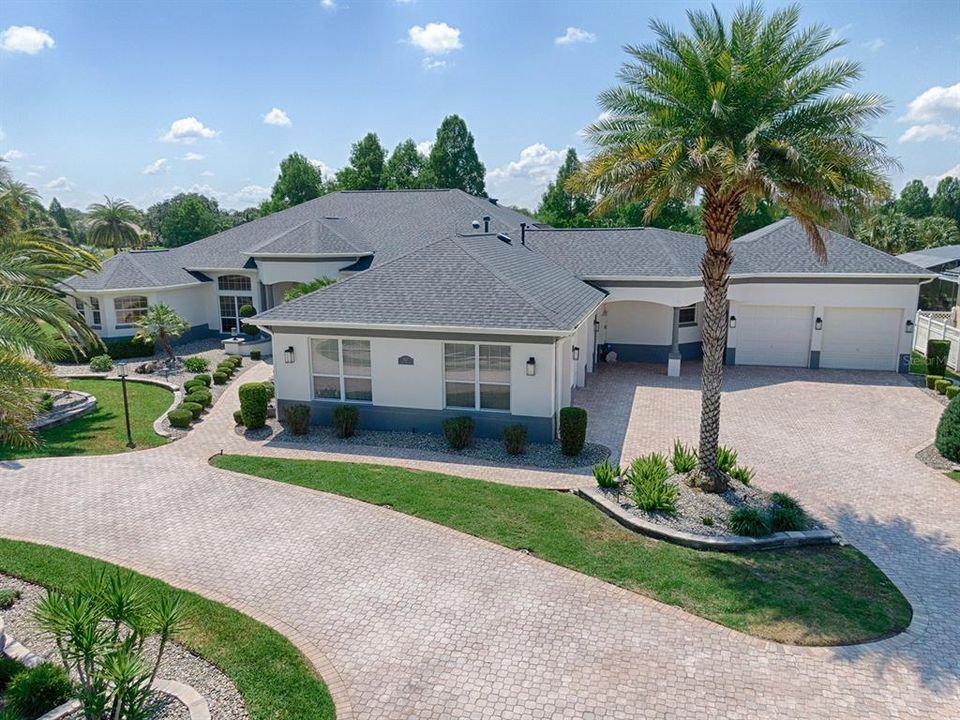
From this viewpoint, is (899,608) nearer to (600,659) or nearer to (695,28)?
(600,659)

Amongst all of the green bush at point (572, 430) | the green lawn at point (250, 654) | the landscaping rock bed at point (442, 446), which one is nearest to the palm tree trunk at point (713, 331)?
the landscaping rock bed at point (442, 446)

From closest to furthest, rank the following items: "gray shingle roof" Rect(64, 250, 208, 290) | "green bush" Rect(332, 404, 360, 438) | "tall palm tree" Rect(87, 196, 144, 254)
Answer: "green bush" Rect(332, 404, 360, 438), "gray shingle roof" Rect(64, 250, 208, 290), "tall palm tree" Rect(87, 196, 144, 254)

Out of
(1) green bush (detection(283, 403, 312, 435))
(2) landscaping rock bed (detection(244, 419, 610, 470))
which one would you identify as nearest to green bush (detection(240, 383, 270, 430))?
(2) landscaping rock bed (detection(244, 419, 610, 470))

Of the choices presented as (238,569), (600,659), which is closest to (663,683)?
(600,659)

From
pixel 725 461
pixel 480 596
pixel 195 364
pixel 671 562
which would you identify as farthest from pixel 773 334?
pixel 195 364

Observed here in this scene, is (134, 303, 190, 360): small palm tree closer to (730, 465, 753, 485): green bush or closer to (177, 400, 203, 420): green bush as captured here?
(177, 400, 203, 420): green bush

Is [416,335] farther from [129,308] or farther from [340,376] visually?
[129,308]
